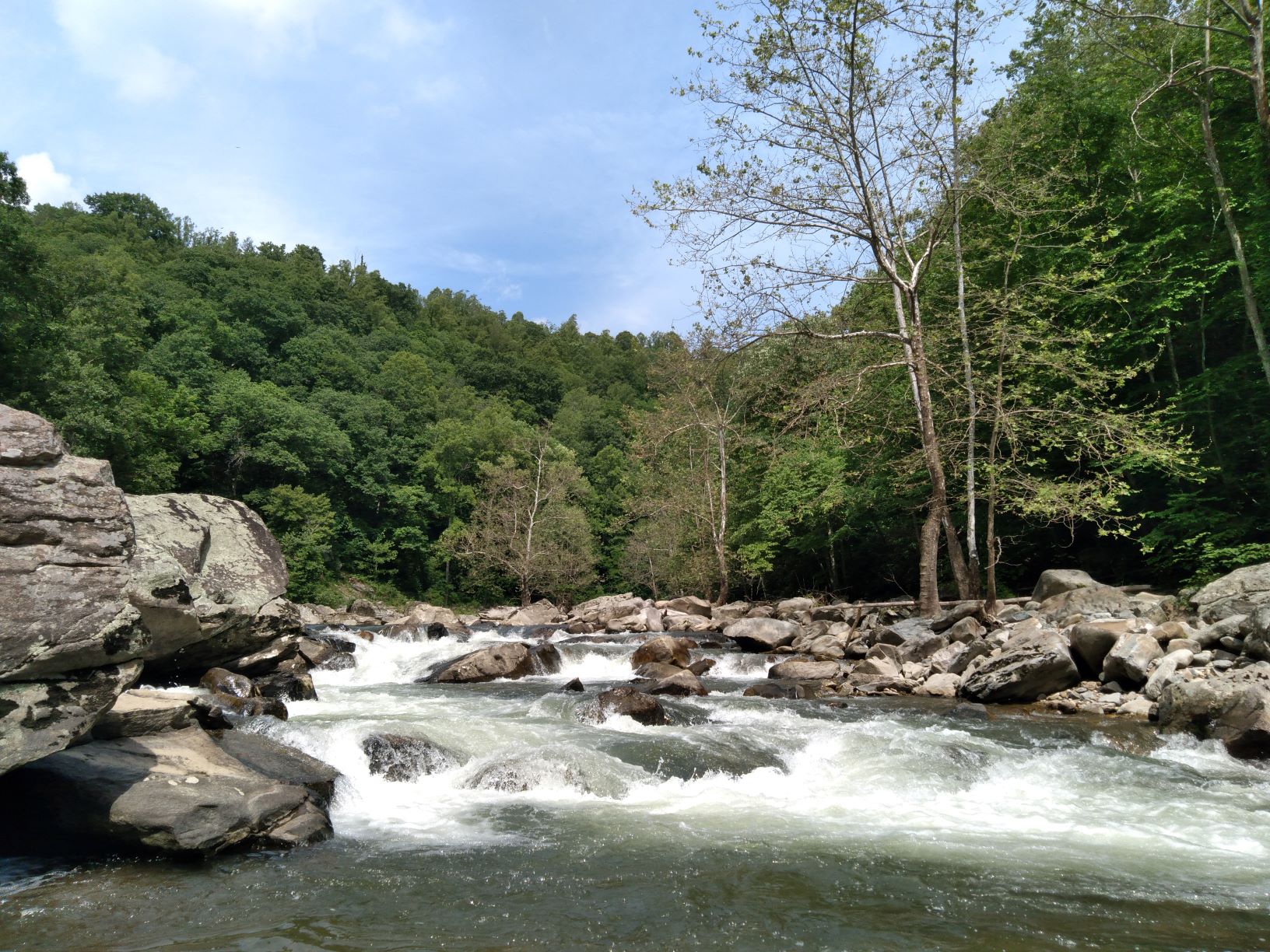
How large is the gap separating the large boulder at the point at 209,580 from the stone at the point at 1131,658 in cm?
1255

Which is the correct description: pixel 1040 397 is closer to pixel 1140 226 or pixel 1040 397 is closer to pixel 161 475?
pixel 1140 226

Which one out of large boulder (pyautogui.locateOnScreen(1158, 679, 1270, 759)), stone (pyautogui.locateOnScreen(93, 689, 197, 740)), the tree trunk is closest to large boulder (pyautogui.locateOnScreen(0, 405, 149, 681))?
stone (pyautogui.locateOnScreen(93, 689, 197, 740))

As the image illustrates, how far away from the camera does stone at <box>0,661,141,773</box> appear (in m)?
4.53

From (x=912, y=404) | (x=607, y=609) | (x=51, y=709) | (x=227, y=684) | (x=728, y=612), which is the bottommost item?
(x=607, y=609)

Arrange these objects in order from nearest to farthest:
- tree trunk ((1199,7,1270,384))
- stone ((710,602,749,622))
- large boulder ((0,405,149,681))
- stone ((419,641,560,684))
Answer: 1. large boulder ((0,405,149,681))
2. stone ((419,641,560,684))
3. tree trunk ((1199,7,1270,384))
4. stone ((710,602,749,622))

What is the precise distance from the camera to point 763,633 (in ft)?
58.1

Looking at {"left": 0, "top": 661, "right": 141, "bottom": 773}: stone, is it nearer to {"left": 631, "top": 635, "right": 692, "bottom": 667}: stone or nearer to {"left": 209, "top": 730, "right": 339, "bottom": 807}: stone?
{"left": 209, "top": 730, "right": 339, "bottom": 807}: stone

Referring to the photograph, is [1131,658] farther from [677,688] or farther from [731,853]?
[731,853]

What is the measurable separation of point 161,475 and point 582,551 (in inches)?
827

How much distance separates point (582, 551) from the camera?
42375mm

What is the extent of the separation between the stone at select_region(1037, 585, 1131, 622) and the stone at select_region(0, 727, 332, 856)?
1339 cm

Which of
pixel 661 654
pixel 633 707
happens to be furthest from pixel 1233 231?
pixel 633 707

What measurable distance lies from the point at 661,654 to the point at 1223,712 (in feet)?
31.5

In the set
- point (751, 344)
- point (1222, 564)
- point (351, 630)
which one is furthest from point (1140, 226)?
point (351, 630)
